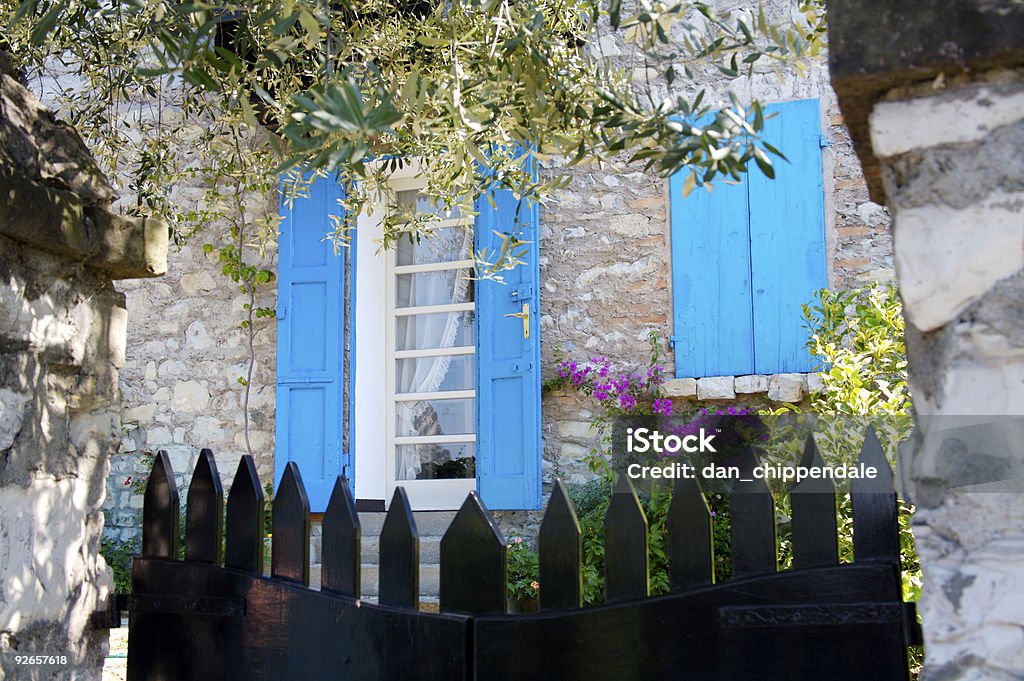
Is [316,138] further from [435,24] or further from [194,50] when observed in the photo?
[435,24]

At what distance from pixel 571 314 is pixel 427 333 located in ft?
3.60

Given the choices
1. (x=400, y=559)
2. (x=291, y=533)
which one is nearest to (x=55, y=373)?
(x=291, y=533)

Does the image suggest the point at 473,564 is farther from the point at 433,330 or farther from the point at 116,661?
the point at 433,330

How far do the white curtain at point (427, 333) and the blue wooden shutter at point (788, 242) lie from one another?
191 cm

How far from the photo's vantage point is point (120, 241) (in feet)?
6.17

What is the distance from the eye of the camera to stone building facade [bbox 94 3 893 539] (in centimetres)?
543

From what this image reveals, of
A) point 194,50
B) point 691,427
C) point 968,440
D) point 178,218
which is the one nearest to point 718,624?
point 968,440

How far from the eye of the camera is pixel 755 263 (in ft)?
17.9

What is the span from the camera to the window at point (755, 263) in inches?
212

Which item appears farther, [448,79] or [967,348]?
[448,79]

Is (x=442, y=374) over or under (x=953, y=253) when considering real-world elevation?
over

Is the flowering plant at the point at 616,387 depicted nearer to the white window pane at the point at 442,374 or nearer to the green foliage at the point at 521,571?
the green foliage at the point at 521,571

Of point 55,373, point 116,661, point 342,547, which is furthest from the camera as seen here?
point 116,661

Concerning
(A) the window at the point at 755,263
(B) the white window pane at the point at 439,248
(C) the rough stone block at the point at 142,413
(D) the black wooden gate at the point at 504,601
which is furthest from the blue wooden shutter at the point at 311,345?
(D) the black wooden gate at the point at 504,601
